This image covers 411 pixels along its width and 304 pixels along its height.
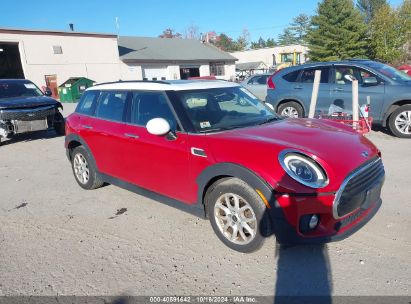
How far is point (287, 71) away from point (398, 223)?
6.28 m

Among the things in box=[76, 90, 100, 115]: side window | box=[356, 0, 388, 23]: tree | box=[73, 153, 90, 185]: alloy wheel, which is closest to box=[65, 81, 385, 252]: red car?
box=[76, 90, 100, 115]: side window

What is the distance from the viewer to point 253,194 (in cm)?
298

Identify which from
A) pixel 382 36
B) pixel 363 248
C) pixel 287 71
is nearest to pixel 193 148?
pixel 363 248

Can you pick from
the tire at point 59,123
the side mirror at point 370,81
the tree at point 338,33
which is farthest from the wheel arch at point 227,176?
the tree at point 338,33

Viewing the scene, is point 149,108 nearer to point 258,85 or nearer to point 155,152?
point 155,152

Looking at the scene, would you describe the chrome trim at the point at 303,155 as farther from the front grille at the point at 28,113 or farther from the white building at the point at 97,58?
the white building at the point at 97,58

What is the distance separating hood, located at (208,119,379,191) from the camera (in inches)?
114

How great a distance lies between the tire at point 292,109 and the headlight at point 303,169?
20.3ft

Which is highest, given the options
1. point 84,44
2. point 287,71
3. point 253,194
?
point 84,44

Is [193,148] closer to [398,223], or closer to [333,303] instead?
[333,303]

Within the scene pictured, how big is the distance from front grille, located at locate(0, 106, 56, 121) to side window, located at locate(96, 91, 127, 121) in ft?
17.6

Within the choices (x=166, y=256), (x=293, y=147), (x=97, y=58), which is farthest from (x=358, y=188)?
(x=97, y=58)

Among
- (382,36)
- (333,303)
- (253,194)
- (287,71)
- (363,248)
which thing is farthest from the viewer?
(382,36)

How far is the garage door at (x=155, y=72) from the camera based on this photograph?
3519 cm
